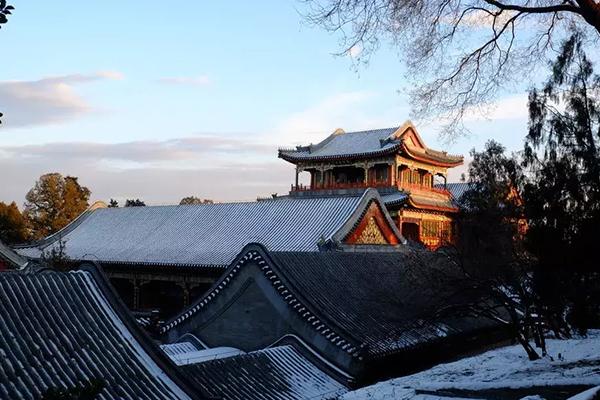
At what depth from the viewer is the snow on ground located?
9.55m

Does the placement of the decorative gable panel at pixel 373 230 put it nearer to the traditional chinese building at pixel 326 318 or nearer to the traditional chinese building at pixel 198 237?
the traditional chinese building at pixel 198 237

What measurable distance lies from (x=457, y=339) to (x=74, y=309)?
35.4 ft

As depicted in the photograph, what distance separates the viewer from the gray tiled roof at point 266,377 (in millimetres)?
10516

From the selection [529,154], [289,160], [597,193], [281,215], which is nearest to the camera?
[597,193]

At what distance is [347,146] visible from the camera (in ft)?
125

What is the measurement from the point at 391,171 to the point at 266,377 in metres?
25.2

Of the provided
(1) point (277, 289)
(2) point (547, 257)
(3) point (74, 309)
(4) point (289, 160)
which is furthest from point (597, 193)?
(4) point (289, 160)

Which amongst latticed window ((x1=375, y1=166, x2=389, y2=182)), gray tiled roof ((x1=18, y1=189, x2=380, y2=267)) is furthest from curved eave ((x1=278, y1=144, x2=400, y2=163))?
gray tiled roof ((x1=18, y1=189, x2=380, y2=267))

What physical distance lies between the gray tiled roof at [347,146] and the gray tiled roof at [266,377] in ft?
77.6

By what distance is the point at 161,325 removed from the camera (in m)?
15.6

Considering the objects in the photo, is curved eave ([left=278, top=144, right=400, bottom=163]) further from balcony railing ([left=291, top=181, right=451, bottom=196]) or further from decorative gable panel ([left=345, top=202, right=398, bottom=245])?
decorative gable panel ([left=345, top=202, right=398, bottom=245])

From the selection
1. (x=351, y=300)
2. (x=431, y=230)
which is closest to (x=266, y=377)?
(x=351, y=300)

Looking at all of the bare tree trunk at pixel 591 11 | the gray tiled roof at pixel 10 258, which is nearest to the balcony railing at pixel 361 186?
the gray tiled roof at pixel 10 258

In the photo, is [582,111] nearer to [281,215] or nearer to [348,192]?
[281,215]
